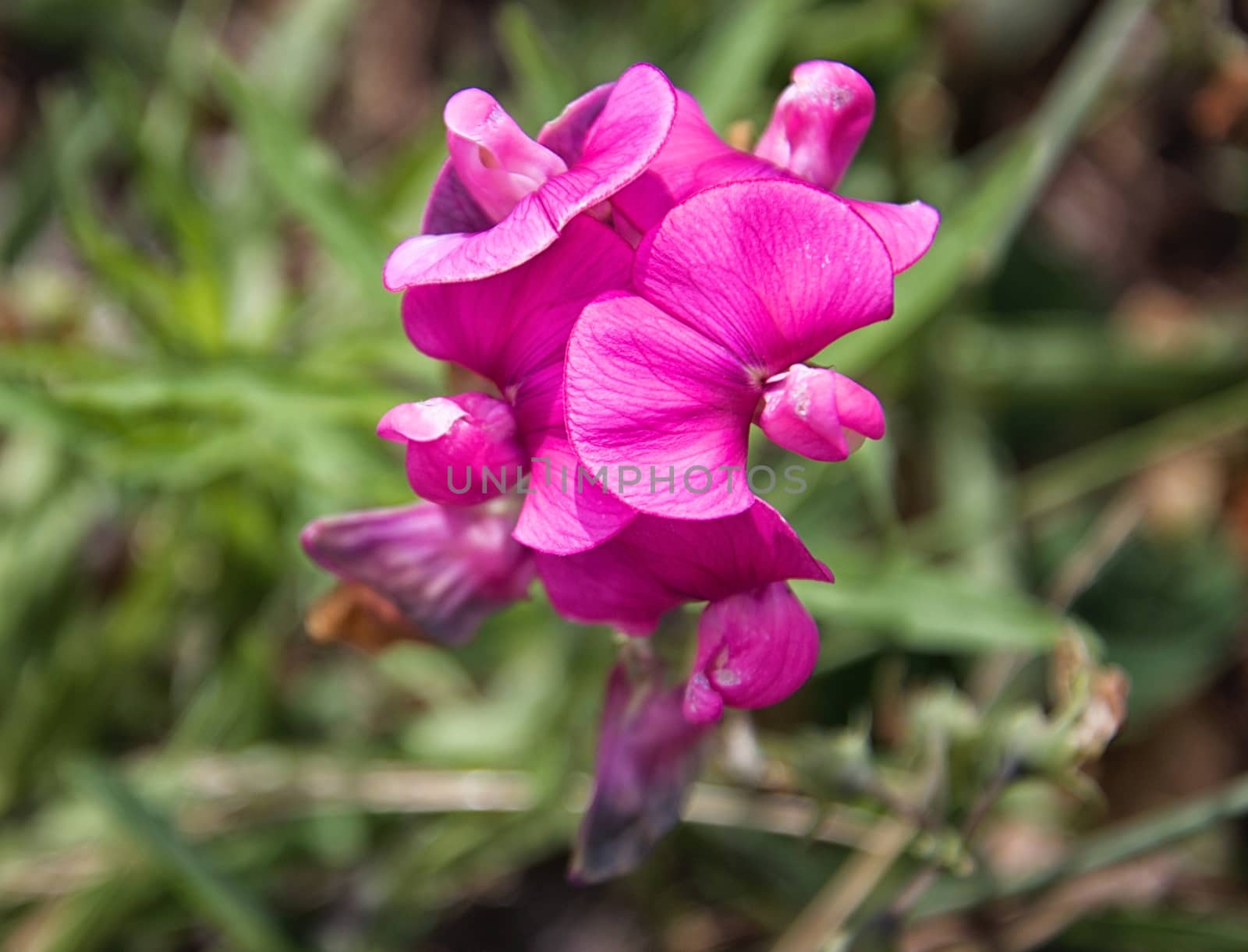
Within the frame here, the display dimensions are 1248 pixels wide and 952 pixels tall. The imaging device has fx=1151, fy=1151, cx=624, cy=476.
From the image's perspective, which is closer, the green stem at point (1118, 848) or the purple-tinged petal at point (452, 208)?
the purple-tinged petal at point (452, 208)

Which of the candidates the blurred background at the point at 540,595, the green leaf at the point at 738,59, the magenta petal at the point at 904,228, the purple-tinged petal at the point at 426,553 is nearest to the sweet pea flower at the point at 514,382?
the purple-tinged petal at the point at 426,553

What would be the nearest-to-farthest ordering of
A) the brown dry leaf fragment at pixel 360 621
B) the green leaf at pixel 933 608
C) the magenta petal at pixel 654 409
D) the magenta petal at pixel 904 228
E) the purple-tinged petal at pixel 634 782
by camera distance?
the magenta petal at pixel 654 409 → the magenta petal at pixel 904 228 → the purple-tinged petal at pixel 634 782 → the brown dry leaf fragment at pixel 360 621 → the green leaf at pixel 933 608

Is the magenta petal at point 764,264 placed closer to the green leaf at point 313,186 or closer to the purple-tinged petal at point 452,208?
the purple-tinged petal at point 452,208

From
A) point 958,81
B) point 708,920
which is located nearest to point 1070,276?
point 958,81

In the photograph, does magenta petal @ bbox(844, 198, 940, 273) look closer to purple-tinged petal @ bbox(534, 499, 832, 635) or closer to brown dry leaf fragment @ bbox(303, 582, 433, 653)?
purple-tinged petal @ bbox(534, 499, 832, 635)

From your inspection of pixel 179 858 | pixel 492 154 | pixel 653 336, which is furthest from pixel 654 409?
pixel 179 858

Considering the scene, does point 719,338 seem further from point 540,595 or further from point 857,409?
point 540,595

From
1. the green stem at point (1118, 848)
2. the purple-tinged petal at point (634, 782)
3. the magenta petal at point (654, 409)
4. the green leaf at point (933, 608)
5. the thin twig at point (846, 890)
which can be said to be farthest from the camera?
the thin twig at point (846, 890)
